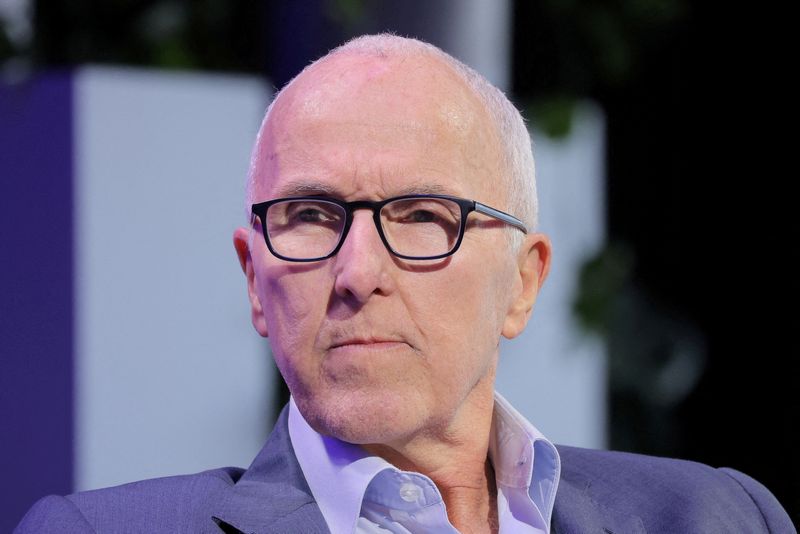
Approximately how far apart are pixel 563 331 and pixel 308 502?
6.70 ft

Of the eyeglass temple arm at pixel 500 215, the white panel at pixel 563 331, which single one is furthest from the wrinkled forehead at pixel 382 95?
the white panel at pixel 563 331

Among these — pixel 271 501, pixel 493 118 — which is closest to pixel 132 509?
pixel 271 501

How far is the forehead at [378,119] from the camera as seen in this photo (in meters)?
1.66

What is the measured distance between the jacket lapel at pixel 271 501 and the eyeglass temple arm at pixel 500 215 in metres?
0.50

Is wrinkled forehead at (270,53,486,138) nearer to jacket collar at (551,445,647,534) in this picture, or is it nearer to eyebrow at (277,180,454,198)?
eyebrow at (277,180,454,198)

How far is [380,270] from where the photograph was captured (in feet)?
5.23

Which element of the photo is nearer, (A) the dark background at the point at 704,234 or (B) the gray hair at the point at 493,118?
(B) the gray hair at the point at 493,118

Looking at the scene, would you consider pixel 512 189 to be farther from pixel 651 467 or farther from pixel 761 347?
pixel 761 347

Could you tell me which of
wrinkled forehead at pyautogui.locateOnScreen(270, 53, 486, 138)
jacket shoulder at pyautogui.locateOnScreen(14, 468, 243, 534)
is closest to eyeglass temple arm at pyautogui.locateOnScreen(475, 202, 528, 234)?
wrinkled forehead at pyautogui.locateOnScreen(270, 53, 486, 138)

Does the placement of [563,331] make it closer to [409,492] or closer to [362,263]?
[409,492]

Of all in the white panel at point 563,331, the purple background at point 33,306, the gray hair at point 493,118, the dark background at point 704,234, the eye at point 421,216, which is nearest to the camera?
the eye at point 421,216

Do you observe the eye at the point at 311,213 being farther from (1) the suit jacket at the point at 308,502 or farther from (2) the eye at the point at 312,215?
(1) the suit jacket at the point at 308,502

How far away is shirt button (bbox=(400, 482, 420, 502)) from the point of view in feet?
5.49

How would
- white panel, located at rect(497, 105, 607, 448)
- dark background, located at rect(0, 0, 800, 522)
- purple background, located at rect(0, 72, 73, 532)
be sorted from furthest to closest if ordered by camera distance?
dark background, located at rect(0, 0, 800, 522) → white panel, located at rect(497, 105, 607, 448) → purple background, located at rect(0, 72, 73, 532)
